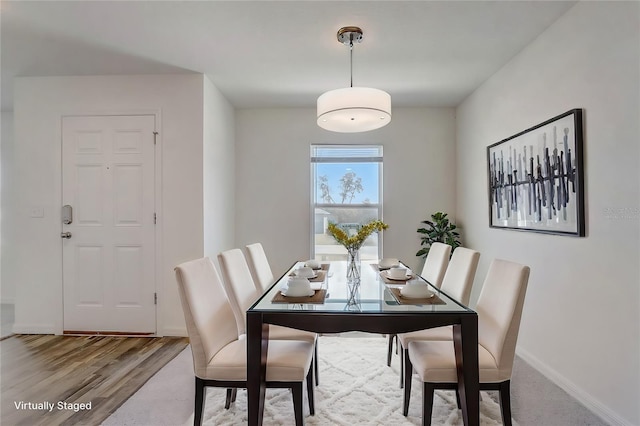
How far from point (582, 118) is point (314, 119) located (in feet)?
9.90

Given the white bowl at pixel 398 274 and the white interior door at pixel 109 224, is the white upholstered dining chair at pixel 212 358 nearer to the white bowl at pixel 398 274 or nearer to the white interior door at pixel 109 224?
the white bowl at pixel 398 274

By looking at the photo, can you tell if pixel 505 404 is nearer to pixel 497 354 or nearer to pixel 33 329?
pixel 497 354

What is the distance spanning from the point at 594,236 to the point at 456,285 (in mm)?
871

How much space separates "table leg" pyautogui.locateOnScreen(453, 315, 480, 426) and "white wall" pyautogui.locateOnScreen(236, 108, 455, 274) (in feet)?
10.1

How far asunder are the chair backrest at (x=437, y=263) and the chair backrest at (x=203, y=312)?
1531 millimetres

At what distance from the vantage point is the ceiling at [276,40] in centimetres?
243

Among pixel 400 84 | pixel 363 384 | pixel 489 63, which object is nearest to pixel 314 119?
pixel 400 84

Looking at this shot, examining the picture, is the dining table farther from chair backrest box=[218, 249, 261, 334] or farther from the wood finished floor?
the wood finished floor

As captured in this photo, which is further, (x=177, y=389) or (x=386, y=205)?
(x=386, y=205)

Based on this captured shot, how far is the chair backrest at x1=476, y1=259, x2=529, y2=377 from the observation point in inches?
66.0

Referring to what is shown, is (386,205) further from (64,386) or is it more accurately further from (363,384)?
(64,386)

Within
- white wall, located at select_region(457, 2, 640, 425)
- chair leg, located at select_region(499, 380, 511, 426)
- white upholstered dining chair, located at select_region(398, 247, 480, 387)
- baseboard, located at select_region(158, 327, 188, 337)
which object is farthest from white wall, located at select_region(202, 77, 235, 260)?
white wall, located at select_region(457, 2, 640, 425)

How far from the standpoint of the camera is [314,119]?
15.4ft

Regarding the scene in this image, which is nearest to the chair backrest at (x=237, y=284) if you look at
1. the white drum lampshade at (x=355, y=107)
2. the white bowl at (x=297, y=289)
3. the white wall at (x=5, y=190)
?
the white bowl at (x=297, y=289)
